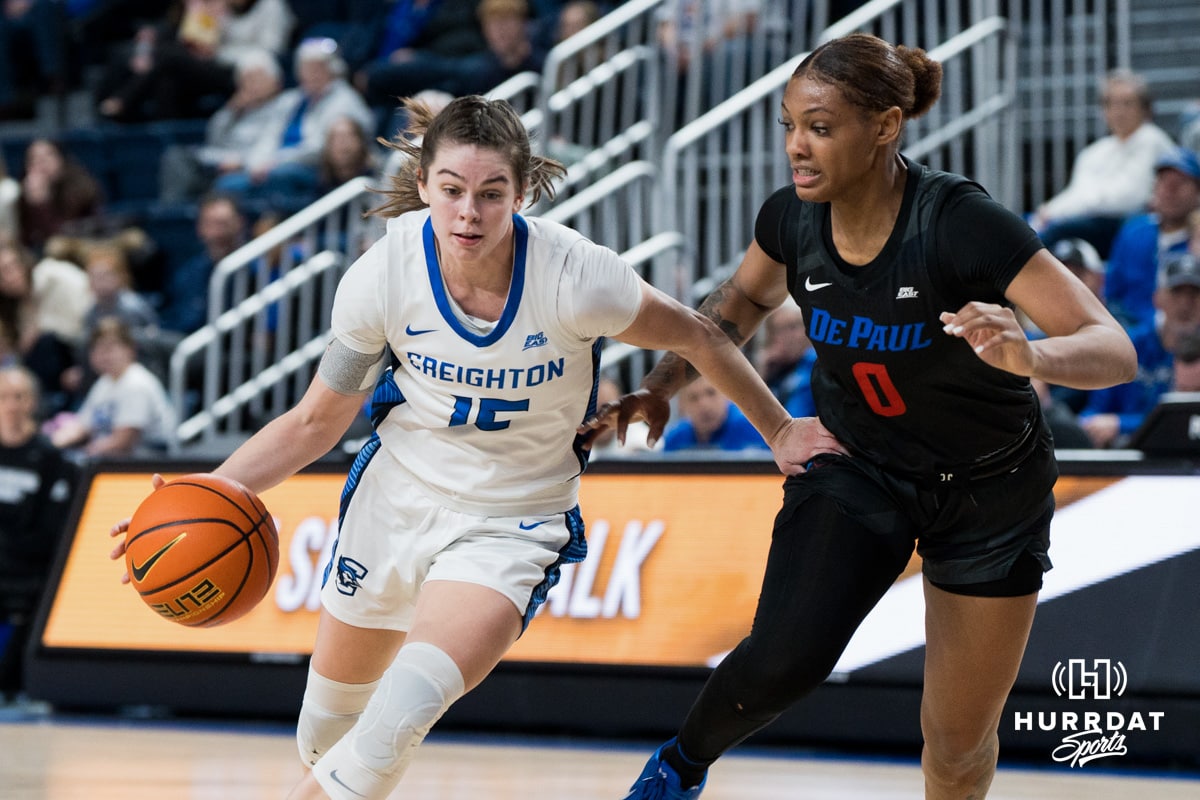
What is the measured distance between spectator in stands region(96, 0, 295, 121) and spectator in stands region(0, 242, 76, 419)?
8.32 feet

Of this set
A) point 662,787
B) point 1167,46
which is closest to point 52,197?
point 1167,46

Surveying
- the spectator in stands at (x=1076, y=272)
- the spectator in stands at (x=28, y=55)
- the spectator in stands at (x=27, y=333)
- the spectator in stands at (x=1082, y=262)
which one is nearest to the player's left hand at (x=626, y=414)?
the spectator in stands at (x=1076, y=272)

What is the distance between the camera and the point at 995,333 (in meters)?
3.15

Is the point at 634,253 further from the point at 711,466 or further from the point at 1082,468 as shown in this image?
the point at 1082,468

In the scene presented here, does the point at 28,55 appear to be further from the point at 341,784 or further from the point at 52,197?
the point at 341,784

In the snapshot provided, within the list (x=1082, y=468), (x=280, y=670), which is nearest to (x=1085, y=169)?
(x=1082, y=468)

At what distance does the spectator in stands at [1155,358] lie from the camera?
296 inches

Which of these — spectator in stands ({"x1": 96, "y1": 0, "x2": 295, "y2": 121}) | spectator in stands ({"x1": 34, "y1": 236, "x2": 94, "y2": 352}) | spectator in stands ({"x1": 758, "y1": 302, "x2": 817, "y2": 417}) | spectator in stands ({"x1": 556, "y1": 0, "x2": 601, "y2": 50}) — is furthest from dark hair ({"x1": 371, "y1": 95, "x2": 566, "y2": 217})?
spectator in stands ({"x1": 96, "y1": 0, "x2": 295, "y2": 121})

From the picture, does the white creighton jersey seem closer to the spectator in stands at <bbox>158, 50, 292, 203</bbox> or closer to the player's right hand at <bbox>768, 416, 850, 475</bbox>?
the player's right hand at <bbox>768, 416, 850, 475</bbox>

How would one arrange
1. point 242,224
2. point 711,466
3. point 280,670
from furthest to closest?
point 242,224
point 280,670
point 711,466

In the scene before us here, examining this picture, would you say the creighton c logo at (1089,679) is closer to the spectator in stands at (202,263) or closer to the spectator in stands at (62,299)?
the spectator in stands at (202,263)

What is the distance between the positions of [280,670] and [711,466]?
2.13 m

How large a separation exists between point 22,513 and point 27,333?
10.1ft

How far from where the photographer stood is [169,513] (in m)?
3.88
